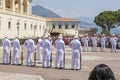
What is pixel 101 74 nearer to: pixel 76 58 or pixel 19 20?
pixel 76 58

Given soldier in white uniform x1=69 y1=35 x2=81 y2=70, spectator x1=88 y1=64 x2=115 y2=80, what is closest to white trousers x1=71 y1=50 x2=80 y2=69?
soldier in white uniform x1=69 y1=35 x2=81 y2=70

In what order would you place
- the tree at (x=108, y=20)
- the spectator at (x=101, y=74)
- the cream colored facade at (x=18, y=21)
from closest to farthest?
the spectator at (x=101, y=74)
the cream colored facade at (x=18, y=21)
the tree at (x=108, y=20)

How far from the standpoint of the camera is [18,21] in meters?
Answer: 67.6

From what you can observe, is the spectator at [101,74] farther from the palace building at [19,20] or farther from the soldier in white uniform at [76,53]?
the palace building at [19,20]

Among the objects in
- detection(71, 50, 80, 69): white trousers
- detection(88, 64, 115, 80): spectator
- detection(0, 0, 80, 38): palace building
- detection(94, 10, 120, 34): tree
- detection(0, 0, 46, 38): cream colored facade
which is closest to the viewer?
detection(88, 64, 115, 80): spectator

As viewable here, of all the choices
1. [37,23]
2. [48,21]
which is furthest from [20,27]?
[48,21]

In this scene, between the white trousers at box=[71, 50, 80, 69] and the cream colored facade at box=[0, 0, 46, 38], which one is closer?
the white trousers at box=[71, 50, 80, 69]

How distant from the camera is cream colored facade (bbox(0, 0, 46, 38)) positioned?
204 feet

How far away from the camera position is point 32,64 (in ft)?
69.7

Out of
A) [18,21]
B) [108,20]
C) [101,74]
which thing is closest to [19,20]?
[18,21]

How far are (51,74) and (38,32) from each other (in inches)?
2604

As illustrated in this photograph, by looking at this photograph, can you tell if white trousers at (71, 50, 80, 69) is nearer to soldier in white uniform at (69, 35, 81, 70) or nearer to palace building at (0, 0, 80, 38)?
soldier in white uniform at (69, 35, 81, 70)

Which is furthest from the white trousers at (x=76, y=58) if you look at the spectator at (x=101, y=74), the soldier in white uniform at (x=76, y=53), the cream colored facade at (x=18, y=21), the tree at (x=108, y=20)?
the tree at (x=108, y=20)

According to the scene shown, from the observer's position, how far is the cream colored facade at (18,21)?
2449 inches
